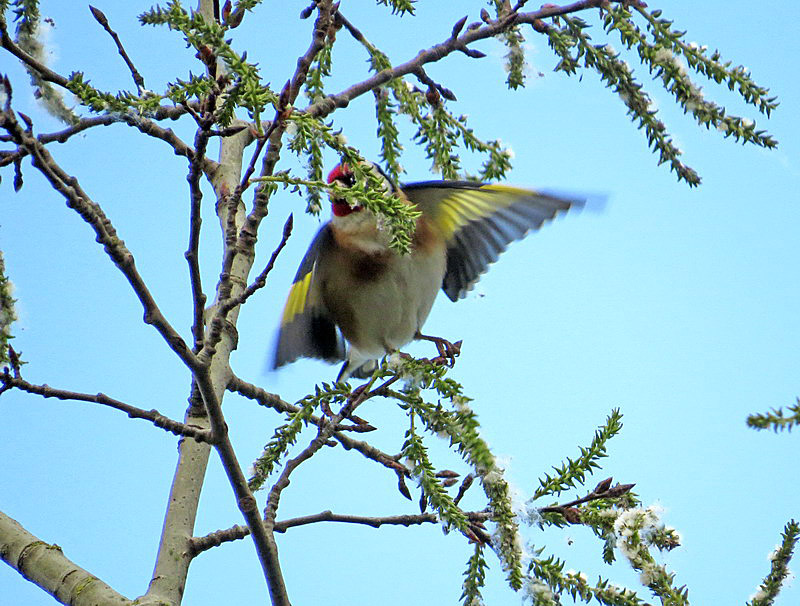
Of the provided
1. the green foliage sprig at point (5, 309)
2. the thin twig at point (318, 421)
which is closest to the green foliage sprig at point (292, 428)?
the thin twig at point (318, 421)

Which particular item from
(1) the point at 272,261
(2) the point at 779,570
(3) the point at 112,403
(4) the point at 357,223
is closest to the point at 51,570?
(3) the point at 112,403

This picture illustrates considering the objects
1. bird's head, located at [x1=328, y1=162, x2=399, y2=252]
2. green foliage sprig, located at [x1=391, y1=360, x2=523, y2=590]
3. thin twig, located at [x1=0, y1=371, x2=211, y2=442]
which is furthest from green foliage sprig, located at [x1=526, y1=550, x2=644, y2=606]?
bird's head, located at [x1=328, y1=162, x2=399, y2=252]

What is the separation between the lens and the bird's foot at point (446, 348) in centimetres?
223

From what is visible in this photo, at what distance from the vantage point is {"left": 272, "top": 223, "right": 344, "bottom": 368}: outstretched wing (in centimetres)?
262

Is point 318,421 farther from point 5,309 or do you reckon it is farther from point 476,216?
point 476,216

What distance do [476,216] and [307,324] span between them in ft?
1.92

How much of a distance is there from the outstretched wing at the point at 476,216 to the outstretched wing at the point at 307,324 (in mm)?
334

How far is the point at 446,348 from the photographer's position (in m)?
2.46

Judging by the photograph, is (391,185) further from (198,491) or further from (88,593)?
(88,593)

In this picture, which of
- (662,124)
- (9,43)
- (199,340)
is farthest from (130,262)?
(662,124)

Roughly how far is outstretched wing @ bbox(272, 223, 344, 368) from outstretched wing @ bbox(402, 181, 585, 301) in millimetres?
334

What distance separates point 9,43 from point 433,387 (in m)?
0.98

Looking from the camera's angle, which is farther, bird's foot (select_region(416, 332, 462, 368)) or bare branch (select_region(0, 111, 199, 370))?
bird's foot (select_region(416, 332, 462, 368))

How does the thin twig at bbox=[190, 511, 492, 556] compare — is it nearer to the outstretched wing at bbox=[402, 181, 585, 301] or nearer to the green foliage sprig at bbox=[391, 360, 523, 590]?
the green foliage sprig at bbox=[391, 360, 523, 590]
